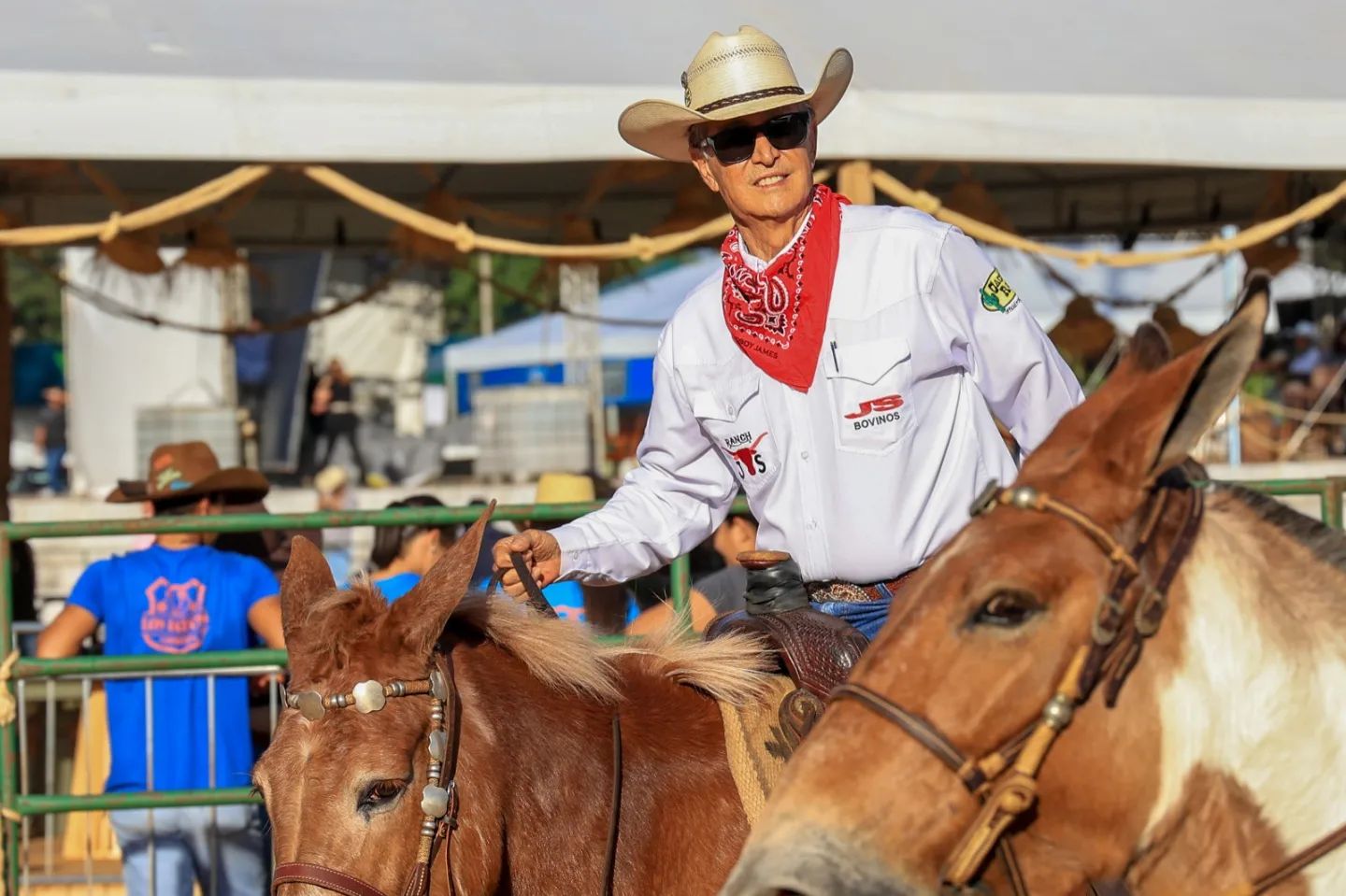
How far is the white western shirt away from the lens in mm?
2562

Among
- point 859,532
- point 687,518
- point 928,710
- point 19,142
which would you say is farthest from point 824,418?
point 19,142

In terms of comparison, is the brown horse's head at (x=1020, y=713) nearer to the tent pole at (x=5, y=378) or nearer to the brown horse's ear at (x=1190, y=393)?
the brown horse's ear at (x=1190, y=393)

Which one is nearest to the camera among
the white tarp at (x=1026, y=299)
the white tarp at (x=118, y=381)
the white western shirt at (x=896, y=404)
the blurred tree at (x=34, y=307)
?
the white western shirt at (x=896, y=404)

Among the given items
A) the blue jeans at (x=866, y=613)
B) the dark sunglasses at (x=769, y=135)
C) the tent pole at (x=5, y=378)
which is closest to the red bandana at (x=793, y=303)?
the dark sunglasses at (x=769, y=135)

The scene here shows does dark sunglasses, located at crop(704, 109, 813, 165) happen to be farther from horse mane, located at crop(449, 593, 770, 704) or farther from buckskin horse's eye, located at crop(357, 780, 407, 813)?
buckskin horse's eye, located at crop(357, 780, 407, 813)

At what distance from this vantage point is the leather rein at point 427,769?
2.31 metres

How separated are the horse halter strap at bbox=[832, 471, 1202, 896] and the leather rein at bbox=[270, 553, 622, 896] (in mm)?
950

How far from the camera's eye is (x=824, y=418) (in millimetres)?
2607

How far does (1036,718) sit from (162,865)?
12.9 feet

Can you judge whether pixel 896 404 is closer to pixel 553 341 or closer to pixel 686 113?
pixel 686 113

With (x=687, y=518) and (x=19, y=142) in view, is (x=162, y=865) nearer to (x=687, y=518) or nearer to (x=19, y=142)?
(x=19, y=142)

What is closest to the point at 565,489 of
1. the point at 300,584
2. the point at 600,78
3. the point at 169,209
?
the point at 600,78

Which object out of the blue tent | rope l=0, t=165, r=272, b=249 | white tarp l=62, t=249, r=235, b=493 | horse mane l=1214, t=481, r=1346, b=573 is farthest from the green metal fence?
the blue tent

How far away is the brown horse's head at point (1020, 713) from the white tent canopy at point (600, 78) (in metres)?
3.97
